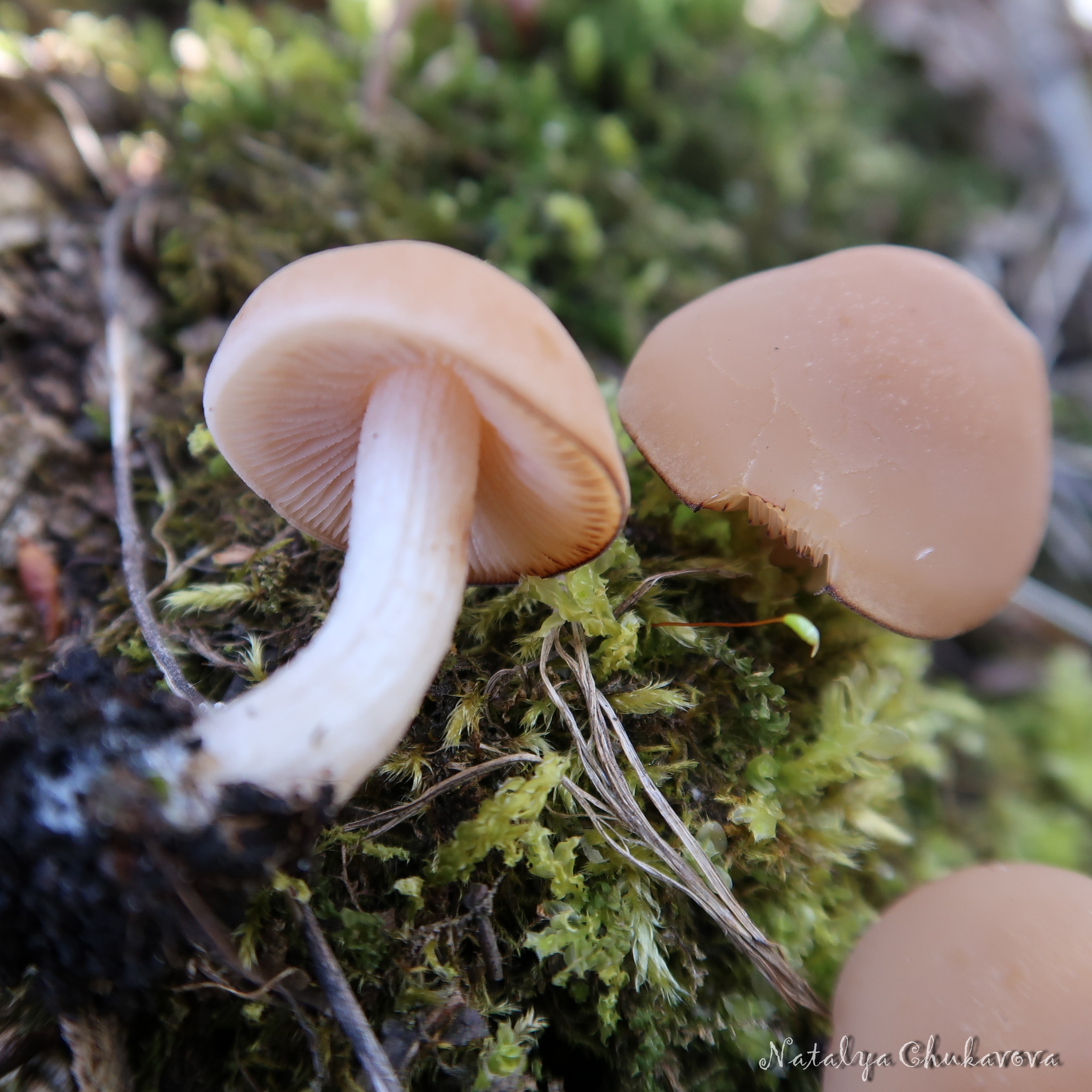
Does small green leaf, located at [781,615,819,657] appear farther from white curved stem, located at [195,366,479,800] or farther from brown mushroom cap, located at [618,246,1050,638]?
white curved stem, located at [195,366,479,800]

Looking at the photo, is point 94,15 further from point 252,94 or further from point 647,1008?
point 647,1008

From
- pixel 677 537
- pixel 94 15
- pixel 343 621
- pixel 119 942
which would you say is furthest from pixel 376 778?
pixel 94 15

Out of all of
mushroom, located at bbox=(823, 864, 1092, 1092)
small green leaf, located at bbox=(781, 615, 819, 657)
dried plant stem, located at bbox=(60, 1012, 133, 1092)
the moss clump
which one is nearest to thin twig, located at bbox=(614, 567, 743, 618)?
the moss clump

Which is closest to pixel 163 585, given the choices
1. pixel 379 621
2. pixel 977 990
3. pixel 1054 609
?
pixel 379 621

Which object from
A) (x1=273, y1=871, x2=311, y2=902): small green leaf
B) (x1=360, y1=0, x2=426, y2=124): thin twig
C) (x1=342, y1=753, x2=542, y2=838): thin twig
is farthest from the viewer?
(x1=360, y1=0, x2=426, y2=124): thin twig

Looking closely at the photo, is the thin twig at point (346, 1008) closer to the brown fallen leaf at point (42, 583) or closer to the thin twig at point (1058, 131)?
the brown fallen leaf at point (42, 583)

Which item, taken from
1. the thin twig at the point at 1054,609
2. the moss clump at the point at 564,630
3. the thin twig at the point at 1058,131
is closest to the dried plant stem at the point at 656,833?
the moss clump at the point at 564,630
